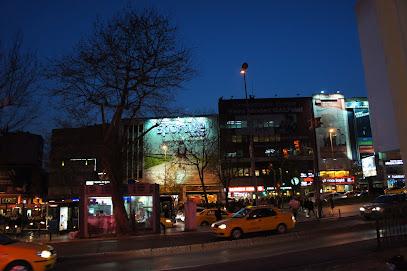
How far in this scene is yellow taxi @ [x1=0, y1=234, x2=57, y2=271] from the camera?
11203mm

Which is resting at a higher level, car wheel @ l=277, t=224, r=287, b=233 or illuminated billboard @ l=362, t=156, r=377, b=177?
illuminated billboard @ l=362, t=156, r=377, b=177

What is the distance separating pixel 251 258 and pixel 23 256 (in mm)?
7170

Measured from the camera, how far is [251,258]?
557 inches

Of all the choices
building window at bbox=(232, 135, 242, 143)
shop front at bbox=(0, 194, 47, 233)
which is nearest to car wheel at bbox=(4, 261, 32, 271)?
shop front at bbox=(0, 194, 47, 233)

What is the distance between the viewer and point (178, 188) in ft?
235

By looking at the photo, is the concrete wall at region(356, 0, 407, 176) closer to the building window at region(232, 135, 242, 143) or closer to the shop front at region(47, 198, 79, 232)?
the shop front at region(47, 198, 79, 232)

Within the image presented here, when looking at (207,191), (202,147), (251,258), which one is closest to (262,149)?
(207,191)

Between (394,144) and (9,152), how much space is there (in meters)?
69.3

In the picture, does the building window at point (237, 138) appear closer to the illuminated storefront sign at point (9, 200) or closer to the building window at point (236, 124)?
the building window at point (236, 124)

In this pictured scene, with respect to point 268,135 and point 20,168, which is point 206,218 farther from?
point 268,135

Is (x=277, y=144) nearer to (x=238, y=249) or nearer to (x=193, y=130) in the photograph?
(x=193, y=130)

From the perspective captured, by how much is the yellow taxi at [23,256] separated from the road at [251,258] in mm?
1994

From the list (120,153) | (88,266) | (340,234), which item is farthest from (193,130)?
(88,266)

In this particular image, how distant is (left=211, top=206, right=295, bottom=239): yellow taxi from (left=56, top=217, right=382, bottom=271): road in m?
2.30
